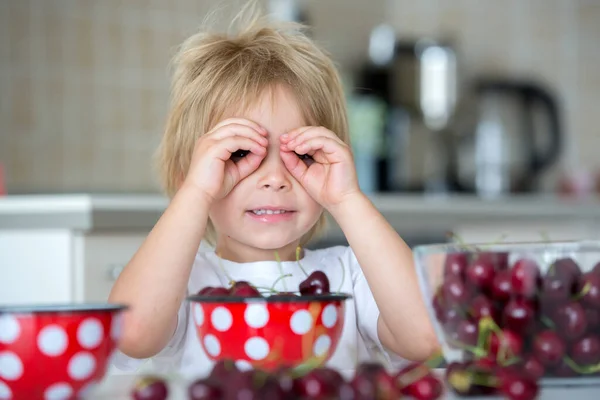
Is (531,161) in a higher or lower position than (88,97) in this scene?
lower

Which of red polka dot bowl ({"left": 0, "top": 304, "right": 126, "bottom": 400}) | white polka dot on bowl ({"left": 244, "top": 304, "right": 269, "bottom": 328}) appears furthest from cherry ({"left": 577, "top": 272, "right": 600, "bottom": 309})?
red polka dot bowl ({"left": 0, "top": 304, "right": 126, "bottom": 400})

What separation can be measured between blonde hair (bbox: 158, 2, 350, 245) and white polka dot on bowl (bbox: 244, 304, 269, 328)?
1.89 feet

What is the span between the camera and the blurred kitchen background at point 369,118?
1.87 metres

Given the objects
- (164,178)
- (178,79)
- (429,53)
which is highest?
(429,53)

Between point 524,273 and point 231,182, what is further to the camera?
point 231,182

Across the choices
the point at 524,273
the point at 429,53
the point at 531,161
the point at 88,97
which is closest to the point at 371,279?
the point at 524,273

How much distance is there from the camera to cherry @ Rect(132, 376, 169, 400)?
554 millimetres

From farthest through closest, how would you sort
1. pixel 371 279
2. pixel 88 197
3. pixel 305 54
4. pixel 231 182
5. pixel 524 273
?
1. pixel 88 197
2. pixel 305 54
3. pixel 231 182
4. pixel 371 279
5. pixel 524 273

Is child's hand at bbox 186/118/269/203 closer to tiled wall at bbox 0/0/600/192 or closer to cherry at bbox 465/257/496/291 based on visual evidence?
cherry at bbox 465/257/496/291

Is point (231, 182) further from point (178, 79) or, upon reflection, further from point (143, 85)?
point (143, 85)

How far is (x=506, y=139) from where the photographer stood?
363 centimetres

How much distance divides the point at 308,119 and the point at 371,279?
0.99 ft

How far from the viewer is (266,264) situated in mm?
1268

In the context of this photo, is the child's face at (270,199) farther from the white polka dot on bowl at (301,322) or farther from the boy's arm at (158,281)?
the white polka dot on bowl at (301,322)
